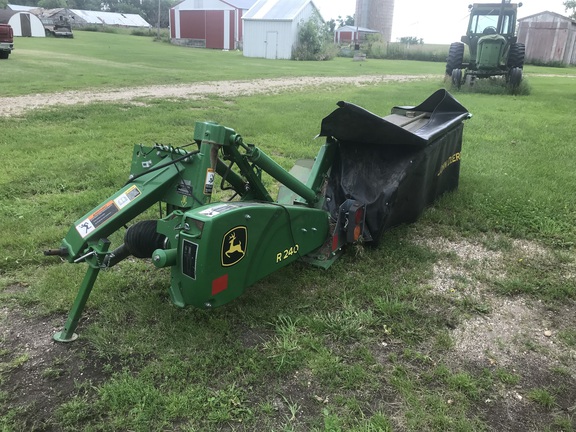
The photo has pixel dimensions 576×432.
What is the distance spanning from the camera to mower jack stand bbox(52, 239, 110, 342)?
267 centimetres

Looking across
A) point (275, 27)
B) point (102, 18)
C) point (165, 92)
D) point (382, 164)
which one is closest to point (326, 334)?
point (382, 164)

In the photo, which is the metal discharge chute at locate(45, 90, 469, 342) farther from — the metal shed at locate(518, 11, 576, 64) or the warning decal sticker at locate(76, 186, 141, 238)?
the metal shed at locate(518, 11, 576, 64)

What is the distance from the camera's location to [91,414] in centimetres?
228

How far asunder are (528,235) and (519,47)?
1328cm

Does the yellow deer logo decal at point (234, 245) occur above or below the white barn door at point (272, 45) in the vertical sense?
below

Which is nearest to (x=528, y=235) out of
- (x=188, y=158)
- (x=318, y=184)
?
(x=318, y=184)

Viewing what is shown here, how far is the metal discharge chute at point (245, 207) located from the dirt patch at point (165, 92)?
7.54 m

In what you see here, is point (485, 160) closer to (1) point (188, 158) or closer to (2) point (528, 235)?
(2) point (528, 235)

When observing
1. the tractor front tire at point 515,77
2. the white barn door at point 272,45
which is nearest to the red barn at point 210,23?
the white barn door at point 272,45

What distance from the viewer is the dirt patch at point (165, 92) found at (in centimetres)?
1039

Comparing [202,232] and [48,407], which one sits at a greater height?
[202,232]

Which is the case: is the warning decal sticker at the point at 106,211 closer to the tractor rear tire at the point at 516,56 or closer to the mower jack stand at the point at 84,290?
the mower jack stand at the point at 84,290

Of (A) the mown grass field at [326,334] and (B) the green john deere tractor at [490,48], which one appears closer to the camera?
(A) the mown grass field at [326,334]

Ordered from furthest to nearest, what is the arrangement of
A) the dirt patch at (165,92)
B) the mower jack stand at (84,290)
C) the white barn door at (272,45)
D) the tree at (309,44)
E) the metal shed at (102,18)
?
the metal shed at (102,18), the white barn door at (272,45), the tree at (309,44), the dirt patch at (165,92), the mower jack stand at (84,290)
